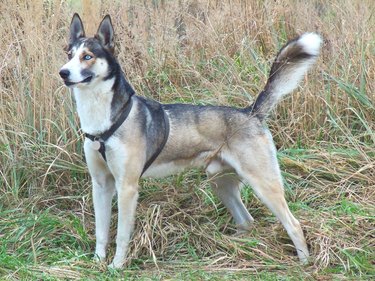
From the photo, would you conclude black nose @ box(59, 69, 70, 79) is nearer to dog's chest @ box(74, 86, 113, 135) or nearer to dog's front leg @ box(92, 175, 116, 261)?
dog's chest @ box(74, 86, 113, 135)

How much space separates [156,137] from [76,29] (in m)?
Result: 0.93

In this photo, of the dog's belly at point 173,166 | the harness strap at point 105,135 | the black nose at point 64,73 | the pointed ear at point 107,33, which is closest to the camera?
the black nose at point 64,73

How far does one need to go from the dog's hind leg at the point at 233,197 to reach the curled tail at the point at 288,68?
53 cm

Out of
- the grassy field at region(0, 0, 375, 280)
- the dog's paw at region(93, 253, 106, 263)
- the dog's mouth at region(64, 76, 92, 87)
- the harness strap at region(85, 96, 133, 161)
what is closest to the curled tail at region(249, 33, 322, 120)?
the grassy field at region(0, 0, 375, 280)

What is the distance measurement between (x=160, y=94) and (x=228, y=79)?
2.06ft

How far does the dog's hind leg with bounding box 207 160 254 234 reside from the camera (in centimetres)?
507

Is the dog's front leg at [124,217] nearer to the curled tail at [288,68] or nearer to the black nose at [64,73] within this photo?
the black nose at [64,73]

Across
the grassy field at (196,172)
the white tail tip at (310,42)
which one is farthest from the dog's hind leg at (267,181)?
the white tail tip at (310,42)

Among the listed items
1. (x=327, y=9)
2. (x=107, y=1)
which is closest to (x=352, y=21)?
(x=327, y=9)

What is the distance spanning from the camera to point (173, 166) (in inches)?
193

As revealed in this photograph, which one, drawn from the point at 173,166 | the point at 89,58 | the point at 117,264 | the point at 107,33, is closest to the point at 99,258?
the point at 117,264

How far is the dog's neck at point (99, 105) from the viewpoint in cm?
461

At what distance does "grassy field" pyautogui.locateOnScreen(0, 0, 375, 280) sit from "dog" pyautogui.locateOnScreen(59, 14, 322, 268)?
0.22 m

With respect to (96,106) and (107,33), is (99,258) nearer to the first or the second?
(96,106)
